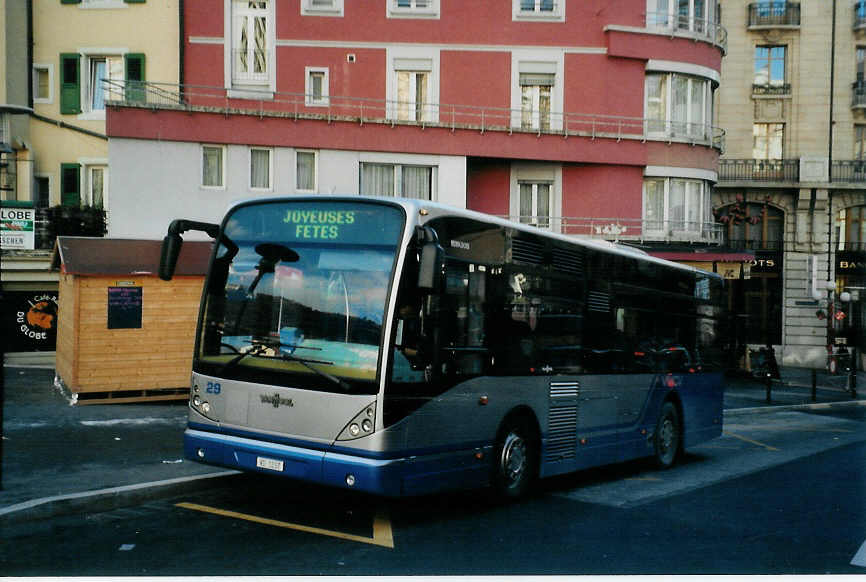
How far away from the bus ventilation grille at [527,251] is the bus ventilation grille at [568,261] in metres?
0.35

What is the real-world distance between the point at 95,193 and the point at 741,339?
22.6m

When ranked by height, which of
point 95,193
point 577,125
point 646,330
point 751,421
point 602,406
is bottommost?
point 751,421

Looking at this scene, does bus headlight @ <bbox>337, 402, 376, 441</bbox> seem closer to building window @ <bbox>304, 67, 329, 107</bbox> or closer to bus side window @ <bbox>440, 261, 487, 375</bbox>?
bus side window @ <bbox>440, 261, 487, 375</bbox>

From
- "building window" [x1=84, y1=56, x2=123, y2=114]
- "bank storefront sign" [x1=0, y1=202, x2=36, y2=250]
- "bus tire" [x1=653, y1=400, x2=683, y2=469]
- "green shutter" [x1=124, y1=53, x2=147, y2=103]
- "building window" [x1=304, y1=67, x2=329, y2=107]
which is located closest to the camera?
"bus tire" [x1=653, y1=400, x2=683, y2=469]

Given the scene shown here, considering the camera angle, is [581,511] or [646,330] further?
[646,330]

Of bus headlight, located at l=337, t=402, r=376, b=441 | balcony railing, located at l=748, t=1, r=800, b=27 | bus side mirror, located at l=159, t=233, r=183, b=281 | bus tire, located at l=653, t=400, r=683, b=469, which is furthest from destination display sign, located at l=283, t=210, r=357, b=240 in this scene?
balcony railing, located at l=748, t=1, r=800, b=27

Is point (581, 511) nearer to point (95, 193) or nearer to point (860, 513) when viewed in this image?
point (860, 513)

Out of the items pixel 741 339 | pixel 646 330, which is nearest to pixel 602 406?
pixel 646 330

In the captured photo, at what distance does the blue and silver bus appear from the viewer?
8.10 meters

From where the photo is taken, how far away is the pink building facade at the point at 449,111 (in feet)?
66.2

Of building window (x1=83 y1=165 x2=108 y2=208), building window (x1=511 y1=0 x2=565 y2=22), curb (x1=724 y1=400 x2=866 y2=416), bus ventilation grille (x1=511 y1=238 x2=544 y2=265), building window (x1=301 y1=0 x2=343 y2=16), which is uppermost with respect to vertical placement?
building window (x1=511 y1=0 x2=565 y2=22)

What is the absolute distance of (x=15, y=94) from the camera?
11312 mm

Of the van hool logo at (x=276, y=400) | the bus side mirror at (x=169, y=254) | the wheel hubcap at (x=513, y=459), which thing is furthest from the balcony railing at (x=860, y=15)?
the bus side mirror at (x=169, y=254)

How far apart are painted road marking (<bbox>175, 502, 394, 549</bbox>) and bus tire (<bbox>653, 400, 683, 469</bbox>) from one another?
5.80 m
